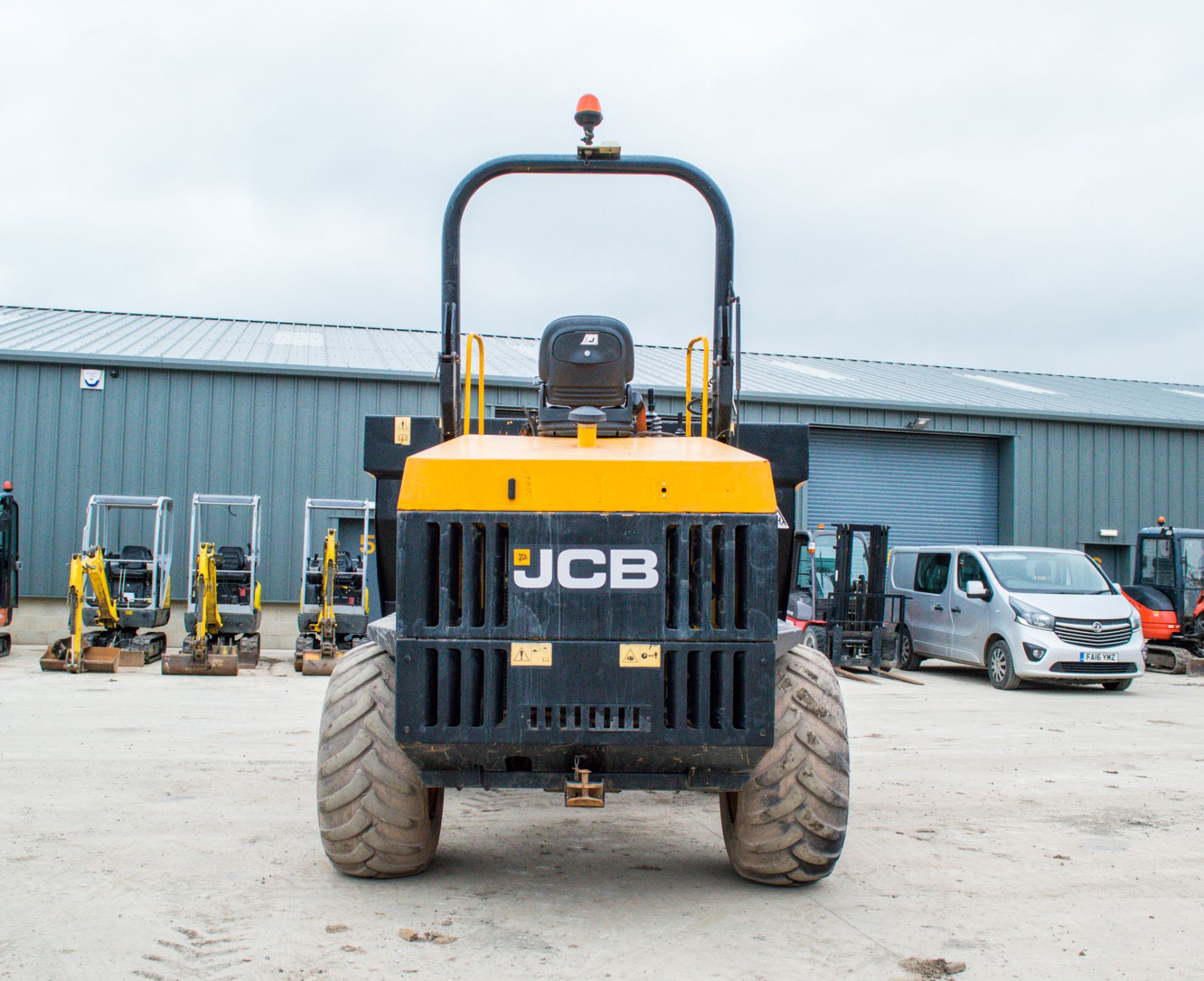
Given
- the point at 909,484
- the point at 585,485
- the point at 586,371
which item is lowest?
the point at 585,485

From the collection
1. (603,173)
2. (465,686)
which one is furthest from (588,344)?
(465,686)

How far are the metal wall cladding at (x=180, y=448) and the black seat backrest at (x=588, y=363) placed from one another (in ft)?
43.6

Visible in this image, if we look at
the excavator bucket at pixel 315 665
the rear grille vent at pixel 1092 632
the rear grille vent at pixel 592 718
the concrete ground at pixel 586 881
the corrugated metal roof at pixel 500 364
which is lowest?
the excavator bucket at pixel 315 665

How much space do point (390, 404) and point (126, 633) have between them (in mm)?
5759

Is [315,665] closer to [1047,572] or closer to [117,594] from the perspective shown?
[117,594]

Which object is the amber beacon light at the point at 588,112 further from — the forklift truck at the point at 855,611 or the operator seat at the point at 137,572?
the operator seat at the point at 137,572

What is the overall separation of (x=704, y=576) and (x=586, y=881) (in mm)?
1622

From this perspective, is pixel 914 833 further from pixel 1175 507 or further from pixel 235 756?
pixel 1175 507

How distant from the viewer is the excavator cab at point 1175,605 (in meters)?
17.0

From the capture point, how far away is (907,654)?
1636cm

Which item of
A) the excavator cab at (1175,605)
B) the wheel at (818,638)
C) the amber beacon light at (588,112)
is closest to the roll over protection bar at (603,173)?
the amber beacon light at (588,112)

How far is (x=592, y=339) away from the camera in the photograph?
16.8 feet

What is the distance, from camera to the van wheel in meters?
16.3

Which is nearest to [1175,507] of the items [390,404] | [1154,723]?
[1154,723]
